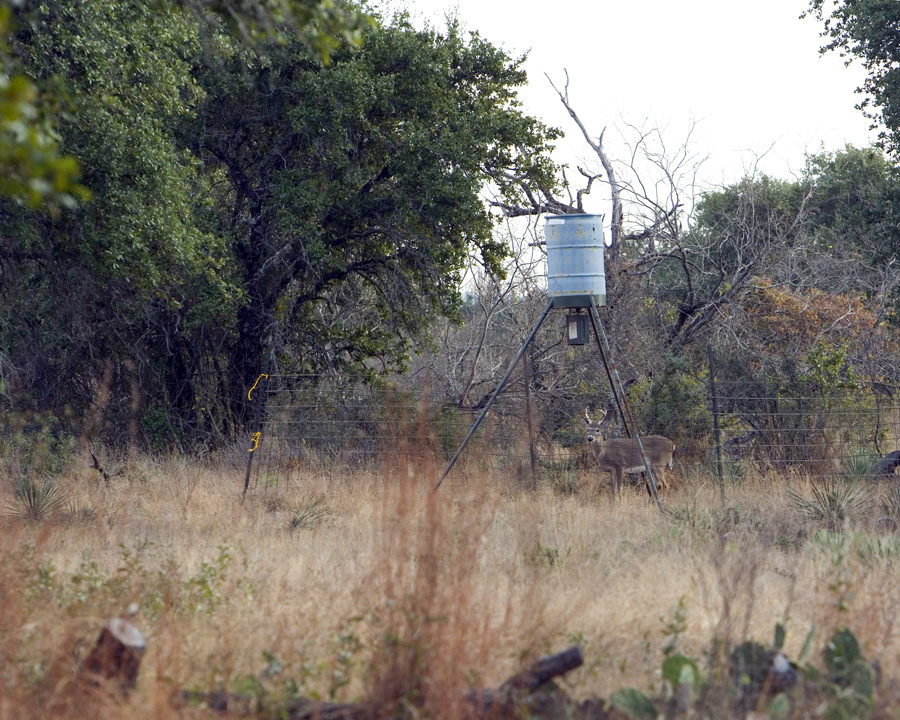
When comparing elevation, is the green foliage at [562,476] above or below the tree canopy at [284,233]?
below

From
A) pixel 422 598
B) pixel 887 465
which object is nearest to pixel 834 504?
pixel 887 465

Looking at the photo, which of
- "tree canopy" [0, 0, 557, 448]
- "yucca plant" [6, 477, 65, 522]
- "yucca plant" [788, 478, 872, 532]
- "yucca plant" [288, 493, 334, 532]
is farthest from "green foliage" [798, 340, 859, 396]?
"yucca plant" [6, 477, 65, 522]

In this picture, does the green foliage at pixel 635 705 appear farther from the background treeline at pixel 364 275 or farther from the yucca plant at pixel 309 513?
the background treeline at pixel 364 275

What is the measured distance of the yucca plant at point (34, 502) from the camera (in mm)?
9156

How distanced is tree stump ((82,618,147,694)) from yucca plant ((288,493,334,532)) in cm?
479

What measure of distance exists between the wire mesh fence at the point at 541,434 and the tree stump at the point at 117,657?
7.04m

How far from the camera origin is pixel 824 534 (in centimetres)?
770

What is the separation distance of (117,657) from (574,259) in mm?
7017

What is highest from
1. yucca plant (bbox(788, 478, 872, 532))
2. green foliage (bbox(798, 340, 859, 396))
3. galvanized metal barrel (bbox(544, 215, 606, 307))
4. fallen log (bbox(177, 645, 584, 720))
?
galvanized metal barrel (bbox(544, 215, 606, 307))

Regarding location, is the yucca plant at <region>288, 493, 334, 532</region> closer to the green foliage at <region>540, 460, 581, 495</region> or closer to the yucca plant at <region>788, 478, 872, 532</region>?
the green foliage at <region>540, 460, 581, 495</region>

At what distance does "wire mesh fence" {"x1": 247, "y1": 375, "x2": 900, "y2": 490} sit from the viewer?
1142 cm

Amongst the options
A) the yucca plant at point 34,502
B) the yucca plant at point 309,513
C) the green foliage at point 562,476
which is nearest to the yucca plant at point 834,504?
the green foliage at point 562,476

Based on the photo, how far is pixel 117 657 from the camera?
162 inches

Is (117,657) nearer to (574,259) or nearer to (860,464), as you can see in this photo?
(574,259)
